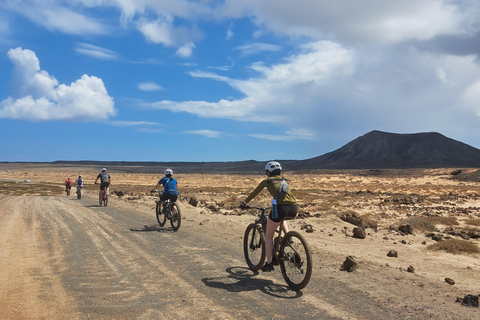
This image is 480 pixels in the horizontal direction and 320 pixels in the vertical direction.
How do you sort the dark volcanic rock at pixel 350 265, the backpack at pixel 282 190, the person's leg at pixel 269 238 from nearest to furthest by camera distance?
the backpack at pixel 282 190
the person's leg at pixel 269 238
the dark volcanic rock at pixel 350 265

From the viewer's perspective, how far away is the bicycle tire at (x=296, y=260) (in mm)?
6977

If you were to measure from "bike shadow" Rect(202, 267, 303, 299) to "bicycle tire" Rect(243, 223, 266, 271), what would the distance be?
0.23 m

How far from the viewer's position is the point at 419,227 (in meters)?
Answer: 16.3

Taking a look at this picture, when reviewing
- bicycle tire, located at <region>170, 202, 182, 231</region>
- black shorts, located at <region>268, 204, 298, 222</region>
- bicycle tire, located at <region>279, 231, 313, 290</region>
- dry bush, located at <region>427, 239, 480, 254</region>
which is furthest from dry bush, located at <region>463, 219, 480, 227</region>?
black shorts, located at <region>268, 204, 298, 222</region>

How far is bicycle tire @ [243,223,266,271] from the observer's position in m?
8.16

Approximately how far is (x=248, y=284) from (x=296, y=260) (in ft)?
3.80

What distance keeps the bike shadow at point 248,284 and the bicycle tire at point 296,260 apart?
0.20 m

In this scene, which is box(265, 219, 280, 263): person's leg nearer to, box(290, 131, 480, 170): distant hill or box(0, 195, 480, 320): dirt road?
box(0, 195, 480, 320): dirt road

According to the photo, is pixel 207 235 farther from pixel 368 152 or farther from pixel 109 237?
pixel 368 152

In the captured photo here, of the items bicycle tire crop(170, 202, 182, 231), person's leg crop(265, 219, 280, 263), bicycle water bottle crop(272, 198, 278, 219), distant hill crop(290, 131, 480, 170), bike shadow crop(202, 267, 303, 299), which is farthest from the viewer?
distant hill crop(290, 131, 480, 170)

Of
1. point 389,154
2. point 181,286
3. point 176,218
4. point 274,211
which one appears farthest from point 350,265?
point 389,154

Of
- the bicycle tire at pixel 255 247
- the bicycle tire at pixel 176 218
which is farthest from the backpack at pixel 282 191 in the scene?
the bicycle tire at pixel 176 218

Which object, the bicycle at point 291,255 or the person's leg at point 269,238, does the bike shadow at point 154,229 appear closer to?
the bicycle at point 291,255

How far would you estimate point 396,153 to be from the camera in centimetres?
16538
